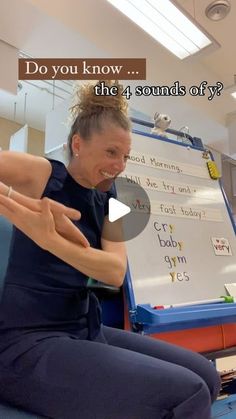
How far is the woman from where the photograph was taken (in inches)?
22.5

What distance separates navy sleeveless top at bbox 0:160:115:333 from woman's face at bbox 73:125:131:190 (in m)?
0.07

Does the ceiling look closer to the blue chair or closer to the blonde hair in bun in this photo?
the blonde hair in bun

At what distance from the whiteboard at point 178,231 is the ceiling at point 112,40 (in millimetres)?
1218

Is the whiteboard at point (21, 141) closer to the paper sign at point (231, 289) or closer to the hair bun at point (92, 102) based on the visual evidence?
the hair bun at point (92, 102)

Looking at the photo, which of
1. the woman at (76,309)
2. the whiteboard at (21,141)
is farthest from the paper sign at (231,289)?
the whiteboard at (21,141)

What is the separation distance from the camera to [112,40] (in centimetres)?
251

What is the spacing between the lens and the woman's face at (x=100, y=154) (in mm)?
839

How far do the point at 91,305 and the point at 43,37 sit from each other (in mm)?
2142

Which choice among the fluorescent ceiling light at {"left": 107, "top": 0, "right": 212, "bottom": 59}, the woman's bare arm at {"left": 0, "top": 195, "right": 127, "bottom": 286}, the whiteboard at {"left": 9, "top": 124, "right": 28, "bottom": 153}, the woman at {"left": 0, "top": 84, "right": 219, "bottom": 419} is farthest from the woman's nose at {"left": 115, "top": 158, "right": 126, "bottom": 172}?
the whiteboard at {"left": 9, "top": 124, "right": 28, "bottom": 153}

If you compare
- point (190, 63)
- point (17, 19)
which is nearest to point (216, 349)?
point (17, 19)

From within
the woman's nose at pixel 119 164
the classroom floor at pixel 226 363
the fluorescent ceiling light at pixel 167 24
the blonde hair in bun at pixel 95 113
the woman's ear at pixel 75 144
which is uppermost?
the fluorescent ceiling light at pixel 167 24

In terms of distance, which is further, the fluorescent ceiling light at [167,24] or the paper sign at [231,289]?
the fluorescent ceiling light at [167,24]

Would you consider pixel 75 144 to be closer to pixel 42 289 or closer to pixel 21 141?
pixel 42 289

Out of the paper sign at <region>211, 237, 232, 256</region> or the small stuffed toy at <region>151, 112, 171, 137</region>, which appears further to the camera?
the small stuffed toy at <region>151, 112, 171, 137</region>
